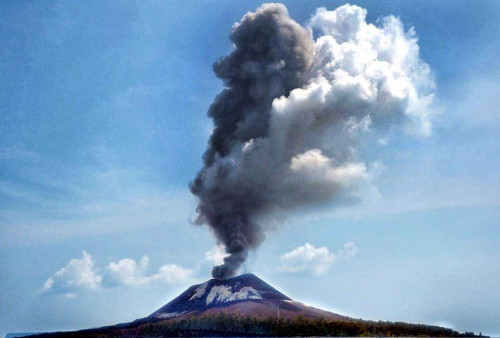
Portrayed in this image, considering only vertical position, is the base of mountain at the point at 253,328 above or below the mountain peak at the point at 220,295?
below

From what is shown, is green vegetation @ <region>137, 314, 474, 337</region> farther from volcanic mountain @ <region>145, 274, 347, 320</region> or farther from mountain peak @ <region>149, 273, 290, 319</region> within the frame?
mountain peak @ <region>149, 273, 290, 319</region>

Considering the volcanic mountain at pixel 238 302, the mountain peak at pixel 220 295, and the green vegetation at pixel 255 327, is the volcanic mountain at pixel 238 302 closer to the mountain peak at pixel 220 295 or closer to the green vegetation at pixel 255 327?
the mountain peak at pixel 220 295

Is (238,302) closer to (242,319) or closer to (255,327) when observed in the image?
(242,319)

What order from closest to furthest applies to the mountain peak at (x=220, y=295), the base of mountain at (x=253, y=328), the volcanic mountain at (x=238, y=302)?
the base of mountain at (x=253, y=328)
the volcanic mountain at (x=238, y=302)
the mountain peak at (x=220, y=295)

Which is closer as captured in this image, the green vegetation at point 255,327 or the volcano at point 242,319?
the green vegetation at point 255,327

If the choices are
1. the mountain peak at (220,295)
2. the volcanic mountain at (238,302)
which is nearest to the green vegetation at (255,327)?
the volcanic mountain at (238,302)

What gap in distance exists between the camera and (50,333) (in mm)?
157875

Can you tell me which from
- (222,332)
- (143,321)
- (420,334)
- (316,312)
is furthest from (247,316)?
(420,334)

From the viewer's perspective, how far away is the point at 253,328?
13575cm

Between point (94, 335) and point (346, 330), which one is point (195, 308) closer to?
point (94, 335)

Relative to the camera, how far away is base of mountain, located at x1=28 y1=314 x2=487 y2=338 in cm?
13538

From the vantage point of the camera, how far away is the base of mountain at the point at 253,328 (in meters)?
135

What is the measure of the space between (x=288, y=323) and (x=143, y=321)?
1636 inches

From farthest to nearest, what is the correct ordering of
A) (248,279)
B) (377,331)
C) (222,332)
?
(248,279) < (377,331) < (222,332)
